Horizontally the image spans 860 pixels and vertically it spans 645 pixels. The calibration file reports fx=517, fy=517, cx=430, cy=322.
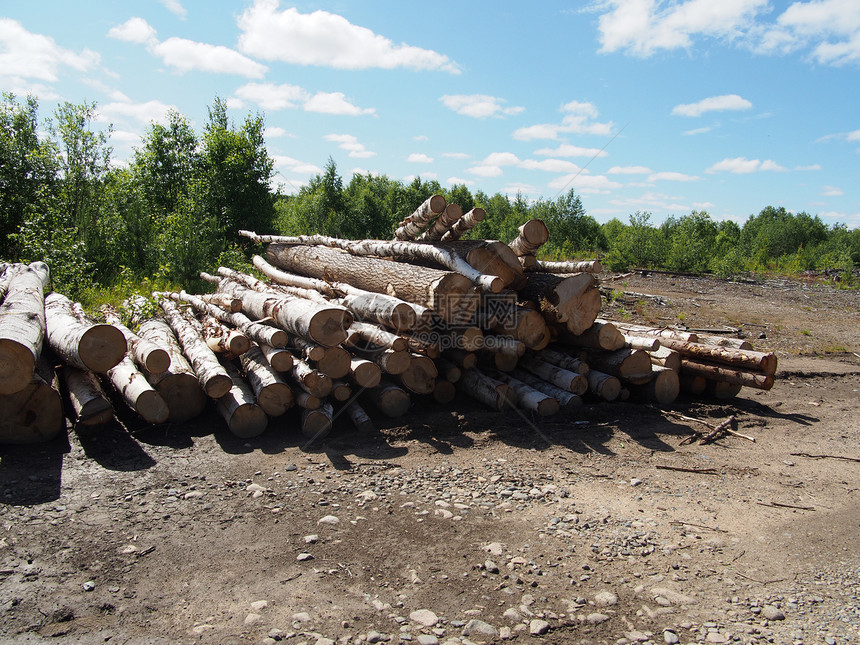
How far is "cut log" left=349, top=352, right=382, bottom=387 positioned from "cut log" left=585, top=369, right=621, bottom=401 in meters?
2.76

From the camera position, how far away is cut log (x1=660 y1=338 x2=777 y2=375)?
21.1 feet

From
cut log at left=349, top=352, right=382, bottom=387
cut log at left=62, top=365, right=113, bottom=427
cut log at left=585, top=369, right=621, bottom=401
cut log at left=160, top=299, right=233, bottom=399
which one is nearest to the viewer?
cut log at left=62, top=365, right=113, bottom=427

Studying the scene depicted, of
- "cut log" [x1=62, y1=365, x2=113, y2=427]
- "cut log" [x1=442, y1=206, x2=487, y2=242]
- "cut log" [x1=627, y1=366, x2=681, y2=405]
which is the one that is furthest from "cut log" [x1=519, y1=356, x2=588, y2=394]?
"cut log" [x1=62, y1=365, x2=113, y2=427]

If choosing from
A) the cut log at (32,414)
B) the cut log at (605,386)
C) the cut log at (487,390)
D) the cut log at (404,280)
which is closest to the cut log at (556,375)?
the cut log at (605,386)

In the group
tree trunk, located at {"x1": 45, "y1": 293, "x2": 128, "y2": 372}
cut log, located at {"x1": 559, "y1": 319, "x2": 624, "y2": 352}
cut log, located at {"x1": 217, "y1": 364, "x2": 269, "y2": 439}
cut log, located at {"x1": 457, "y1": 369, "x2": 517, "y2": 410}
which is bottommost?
cut log, located at {"x1": 217, "y1": 364, "x2": 269, "y2": 439}

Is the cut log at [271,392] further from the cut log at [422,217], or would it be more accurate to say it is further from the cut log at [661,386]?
the cut log at [661,386]

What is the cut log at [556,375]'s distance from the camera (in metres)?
6.31

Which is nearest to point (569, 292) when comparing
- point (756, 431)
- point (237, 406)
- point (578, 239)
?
point (756, 431)

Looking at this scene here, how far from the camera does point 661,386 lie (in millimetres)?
6660

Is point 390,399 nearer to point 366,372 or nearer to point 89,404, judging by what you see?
point 366,372

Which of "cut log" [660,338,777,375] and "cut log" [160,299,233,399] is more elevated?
"cut log" [660,338,777,375]

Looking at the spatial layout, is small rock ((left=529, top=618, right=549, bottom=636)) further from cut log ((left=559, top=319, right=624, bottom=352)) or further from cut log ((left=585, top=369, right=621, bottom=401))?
cut log ((left=559, top=319, right=624, bottom=352))

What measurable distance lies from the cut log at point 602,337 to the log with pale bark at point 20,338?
19.2ft

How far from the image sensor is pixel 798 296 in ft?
61.2
